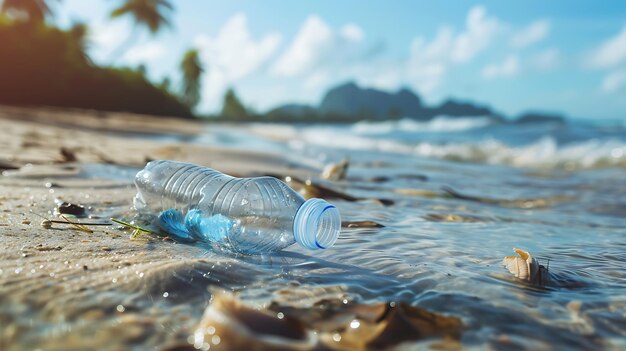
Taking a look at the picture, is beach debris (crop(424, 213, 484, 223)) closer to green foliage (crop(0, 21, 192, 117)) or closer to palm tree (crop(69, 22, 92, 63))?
green foliage (crop(0, 21, 192, 117))

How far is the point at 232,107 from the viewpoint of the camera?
7375 centimetres

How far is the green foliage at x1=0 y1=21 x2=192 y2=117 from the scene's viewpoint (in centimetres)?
2681

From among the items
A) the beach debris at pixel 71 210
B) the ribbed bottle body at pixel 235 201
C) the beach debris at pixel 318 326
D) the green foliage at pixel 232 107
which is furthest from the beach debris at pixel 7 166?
the green foliage at pixel 232 107

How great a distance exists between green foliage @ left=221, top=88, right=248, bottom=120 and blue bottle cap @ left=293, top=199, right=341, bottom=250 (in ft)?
236

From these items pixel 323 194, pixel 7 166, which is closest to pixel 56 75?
pixel 7 166

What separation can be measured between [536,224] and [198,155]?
369cm

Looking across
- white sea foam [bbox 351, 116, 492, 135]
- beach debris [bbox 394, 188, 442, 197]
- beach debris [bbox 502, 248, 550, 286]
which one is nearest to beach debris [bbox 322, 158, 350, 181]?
beach debris [bbox 394, 188, 442, 197]

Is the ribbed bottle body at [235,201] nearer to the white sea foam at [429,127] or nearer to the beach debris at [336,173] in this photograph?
the beach debris at [336,173]

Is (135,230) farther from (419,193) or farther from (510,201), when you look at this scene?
(510,201)

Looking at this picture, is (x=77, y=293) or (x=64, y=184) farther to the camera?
(x=64, y=184)

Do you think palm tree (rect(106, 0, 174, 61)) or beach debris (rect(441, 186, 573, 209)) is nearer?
beach debris (rect(441, 186, 573, 209))

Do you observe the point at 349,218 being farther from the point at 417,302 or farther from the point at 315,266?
the point at 417,302

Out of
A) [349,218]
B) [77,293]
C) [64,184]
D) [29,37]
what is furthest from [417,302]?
[29,37]

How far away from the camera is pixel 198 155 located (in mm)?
5551
